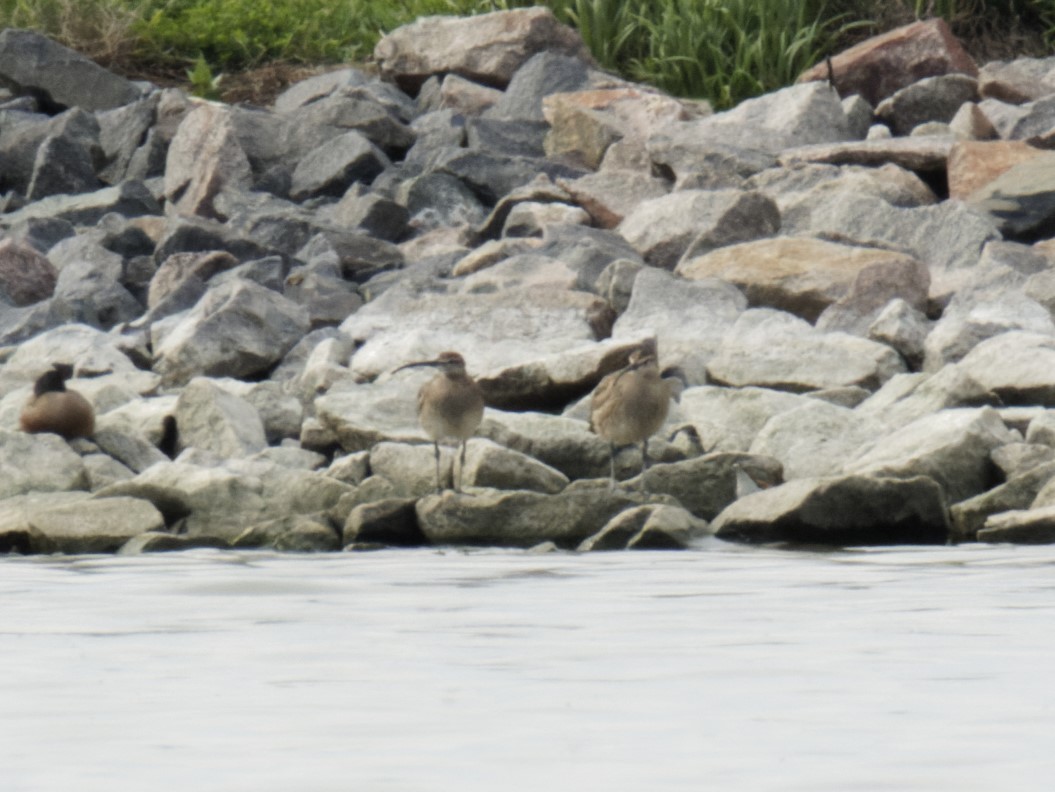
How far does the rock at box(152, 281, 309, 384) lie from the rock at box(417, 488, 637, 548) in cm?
310

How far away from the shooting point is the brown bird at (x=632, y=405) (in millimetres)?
9000

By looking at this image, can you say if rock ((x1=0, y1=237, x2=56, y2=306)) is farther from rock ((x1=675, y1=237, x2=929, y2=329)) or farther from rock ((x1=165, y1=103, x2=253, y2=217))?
rock ((x1=675, y1=237, x2=929, y2=329))

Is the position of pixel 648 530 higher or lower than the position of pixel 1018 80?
lower

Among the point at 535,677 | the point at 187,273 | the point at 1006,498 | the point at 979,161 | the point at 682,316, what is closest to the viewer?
the point at 535,677

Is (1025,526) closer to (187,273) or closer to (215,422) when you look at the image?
(215,422)

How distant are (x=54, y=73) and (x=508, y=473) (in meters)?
8.95

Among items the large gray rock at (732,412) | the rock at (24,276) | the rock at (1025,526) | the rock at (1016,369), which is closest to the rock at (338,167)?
the rock at (24,276)

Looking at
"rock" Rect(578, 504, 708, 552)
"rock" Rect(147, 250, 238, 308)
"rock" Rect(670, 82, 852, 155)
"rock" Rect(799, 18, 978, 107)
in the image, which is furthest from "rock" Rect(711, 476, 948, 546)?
"rock" Rect(799, 18, 978, 107)

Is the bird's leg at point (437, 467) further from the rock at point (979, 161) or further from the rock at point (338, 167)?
the rock at point (338, 167)

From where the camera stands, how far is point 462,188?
14.1 meters

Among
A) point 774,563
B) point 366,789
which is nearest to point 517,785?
point 366,789

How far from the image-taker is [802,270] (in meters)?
11.5

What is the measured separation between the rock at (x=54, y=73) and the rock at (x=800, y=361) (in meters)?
7.84

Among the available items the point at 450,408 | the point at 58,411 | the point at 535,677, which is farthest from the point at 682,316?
the point at 535,677
